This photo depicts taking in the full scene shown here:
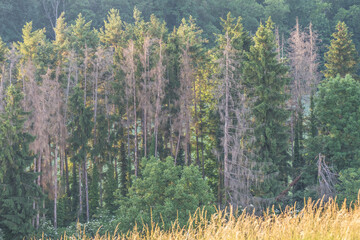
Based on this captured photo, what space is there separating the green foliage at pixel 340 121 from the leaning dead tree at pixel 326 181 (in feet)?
5.21

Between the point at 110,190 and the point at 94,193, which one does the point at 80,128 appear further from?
the point at 110,190

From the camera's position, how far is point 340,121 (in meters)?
34.1

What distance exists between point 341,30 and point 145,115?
25.6m

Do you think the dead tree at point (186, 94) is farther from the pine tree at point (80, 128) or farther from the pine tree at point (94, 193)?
the pine tree at point (94, 193)

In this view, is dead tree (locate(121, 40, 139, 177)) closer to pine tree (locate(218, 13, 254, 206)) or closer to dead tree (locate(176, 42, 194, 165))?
dead tree (locate(176, 42, 194, 165))

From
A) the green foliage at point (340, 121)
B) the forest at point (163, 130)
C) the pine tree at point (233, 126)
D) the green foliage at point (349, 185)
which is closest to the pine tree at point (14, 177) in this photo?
the forest at point (163, 130)

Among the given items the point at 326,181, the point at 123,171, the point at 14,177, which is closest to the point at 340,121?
the point at 326,181

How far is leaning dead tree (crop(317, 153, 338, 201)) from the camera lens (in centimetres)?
3180

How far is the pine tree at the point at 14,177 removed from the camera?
94.8 ft

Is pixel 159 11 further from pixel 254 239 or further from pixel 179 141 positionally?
pixel 254 239

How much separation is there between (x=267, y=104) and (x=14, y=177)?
812 inches

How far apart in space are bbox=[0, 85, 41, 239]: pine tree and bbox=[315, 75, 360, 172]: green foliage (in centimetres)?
2385

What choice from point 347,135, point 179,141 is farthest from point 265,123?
point 179,141

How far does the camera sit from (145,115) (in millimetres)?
42188
